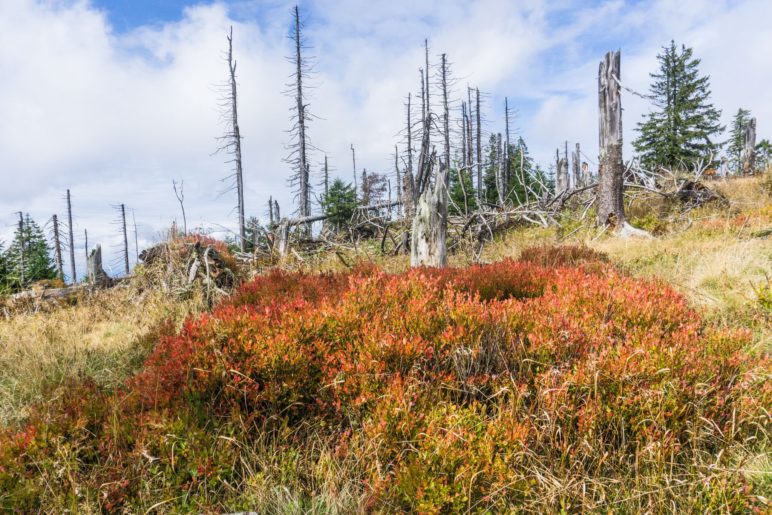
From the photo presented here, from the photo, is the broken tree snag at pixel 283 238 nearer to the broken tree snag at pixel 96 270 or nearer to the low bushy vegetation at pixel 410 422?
the broken tree snag at pixel 96 270

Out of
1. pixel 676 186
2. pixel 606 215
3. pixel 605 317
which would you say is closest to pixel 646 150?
pixel 676 186

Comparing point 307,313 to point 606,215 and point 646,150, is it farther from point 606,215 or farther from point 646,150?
point 646,150

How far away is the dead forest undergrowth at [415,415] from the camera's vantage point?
7.37 ft

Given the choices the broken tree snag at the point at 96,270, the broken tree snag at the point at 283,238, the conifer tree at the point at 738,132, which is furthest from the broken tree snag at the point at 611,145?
the conifer tree at the point at 738,132

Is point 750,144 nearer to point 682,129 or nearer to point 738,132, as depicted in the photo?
point 682,129

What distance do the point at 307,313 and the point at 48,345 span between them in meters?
4.11

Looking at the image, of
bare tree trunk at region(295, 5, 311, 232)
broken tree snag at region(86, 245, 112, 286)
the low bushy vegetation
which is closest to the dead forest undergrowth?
the low bushy vegetation

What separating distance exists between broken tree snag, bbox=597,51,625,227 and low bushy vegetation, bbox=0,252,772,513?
8030mm

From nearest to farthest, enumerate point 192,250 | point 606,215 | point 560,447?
point 560,447
point 192,250
point 606,215

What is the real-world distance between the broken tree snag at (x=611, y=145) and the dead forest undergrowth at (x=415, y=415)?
690 cm

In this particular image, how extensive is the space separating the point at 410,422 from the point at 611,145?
10.7m

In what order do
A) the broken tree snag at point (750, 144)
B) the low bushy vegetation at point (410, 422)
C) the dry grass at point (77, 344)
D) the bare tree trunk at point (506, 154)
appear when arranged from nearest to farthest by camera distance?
1. the low bushy vegetation at point (410, 422)
2. the dry grass at point (77, 344)
3. the broken tree snag at point (750, 144)
4. the bare tree trunk at point (506, 154)

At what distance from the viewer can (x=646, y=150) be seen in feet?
95.5

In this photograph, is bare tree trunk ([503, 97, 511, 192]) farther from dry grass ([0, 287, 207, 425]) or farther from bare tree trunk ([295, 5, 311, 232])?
dry grass ([0, 287, 207, 425])
